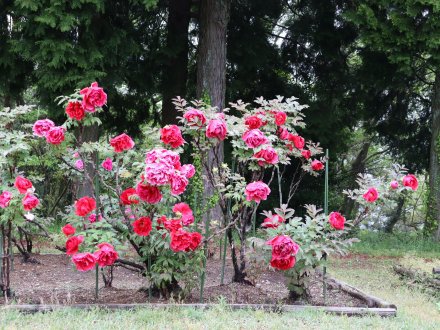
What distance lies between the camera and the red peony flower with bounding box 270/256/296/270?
3.69 metres

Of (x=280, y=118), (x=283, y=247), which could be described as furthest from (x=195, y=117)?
(x=283, y=247)

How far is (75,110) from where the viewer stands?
385 centimetres

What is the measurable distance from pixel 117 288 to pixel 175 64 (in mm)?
6890

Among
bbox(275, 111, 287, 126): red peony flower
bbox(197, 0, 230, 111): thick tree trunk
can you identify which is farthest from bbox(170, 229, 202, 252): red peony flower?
bbox(197, 0, 230, 111): thick tree trunk

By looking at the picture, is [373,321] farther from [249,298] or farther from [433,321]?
[249,298]

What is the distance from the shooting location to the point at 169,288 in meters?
4.10

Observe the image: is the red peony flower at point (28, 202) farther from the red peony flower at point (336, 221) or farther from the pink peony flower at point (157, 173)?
the red peony flower at point (336, 221)

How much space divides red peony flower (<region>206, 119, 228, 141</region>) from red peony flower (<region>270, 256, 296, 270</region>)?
94 cm

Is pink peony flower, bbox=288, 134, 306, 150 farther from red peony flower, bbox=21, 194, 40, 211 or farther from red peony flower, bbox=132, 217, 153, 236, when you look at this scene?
red peony flower, bbox=21, 194, 40, 211

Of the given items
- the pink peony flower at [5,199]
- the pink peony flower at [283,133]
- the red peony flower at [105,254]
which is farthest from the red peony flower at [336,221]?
the pink peony flower at [5,199]

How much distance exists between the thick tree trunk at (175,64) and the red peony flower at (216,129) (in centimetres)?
688

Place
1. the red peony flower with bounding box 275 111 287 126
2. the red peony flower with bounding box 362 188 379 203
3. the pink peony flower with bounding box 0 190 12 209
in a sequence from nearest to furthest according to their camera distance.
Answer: the pink peony flower with bounding box 0 190 12 209, the red peony flower with bounding box 362 188 379 203, the red peony flower with bounding box 275 111 287 126

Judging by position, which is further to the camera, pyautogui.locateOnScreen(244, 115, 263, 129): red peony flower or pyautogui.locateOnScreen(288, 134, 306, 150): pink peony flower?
pyautogui.locateOnScreen(288, 134, 306, 150): pink peony flower

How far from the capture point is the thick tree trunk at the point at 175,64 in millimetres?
10828
